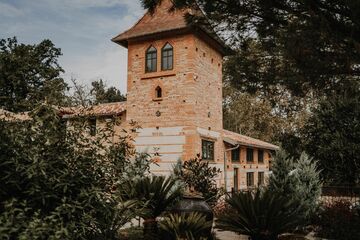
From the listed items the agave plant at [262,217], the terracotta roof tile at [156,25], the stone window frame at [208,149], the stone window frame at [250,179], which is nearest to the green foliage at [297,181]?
the agave plant at [262,217]

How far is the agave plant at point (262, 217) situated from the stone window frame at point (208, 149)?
1151 cm

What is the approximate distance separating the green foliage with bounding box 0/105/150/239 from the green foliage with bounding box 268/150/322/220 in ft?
23.8

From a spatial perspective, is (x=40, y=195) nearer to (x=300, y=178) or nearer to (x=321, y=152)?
(x=300, y=178)

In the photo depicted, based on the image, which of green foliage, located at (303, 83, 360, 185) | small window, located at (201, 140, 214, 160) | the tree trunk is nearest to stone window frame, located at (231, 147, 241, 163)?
small window, located at (201, 140, 214, 160)

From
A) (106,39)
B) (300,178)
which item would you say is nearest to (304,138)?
(300,178)

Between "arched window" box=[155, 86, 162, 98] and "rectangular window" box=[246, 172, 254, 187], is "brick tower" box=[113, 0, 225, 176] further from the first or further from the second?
"rectangular window" box=[246, 172, 254, 187]

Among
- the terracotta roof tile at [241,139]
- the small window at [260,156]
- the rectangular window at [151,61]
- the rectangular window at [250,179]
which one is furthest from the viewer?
the small window at [260,156]

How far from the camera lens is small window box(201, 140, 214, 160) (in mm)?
19672

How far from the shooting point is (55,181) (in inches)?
209

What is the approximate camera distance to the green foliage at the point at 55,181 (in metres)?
4.90

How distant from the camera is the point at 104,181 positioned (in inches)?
239

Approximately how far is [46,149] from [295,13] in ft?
16.3

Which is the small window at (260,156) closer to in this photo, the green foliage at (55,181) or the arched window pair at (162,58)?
the arched window pair at (162,58)

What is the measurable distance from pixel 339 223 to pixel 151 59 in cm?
1307
